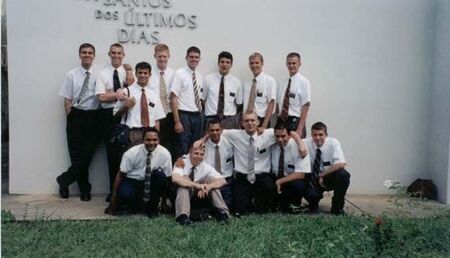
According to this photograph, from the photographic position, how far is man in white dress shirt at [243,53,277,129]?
6.37 meters

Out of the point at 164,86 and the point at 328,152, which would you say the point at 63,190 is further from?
the point at 328,152

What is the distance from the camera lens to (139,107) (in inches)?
235

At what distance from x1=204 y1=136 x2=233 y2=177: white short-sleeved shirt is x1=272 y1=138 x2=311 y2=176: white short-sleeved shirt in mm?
533

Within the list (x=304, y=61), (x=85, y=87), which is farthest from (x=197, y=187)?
(x=304, y=61)

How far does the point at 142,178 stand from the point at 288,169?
1.73m

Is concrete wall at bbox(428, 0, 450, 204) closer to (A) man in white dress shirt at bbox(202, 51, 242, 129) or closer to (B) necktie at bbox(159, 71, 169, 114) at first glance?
(A) man in white dress shirt at bbox(202, 51, 242, 129)

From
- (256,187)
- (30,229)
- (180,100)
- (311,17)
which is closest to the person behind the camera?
(30,229)

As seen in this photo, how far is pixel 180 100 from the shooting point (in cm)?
628

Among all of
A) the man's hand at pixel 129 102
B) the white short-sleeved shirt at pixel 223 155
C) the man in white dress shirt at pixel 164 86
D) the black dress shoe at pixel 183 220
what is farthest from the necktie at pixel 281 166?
the man's hand at pixel 129 102

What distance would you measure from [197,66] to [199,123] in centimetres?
82

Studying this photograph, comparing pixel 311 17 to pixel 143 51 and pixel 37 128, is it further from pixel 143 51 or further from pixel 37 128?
pixel 37 128

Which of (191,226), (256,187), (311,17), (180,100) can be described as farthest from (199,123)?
(311,17)

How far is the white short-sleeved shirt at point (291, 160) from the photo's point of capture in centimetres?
567

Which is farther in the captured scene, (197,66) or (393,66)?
(393,66)
